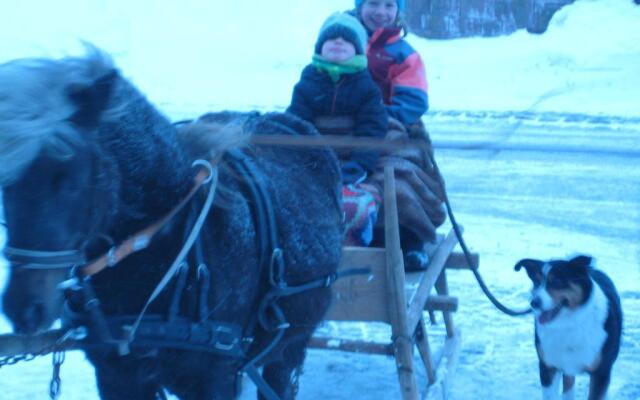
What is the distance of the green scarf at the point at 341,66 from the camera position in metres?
4.02

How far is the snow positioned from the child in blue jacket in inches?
25.8

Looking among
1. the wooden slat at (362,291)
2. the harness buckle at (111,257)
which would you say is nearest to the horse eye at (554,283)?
the wooden slat at (362,291)

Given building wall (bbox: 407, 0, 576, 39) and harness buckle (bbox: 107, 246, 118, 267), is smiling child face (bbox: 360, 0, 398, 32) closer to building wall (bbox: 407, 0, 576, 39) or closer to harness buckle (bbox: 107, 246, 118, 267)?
harness buckle (bbox: 107, 246, 118, 267)

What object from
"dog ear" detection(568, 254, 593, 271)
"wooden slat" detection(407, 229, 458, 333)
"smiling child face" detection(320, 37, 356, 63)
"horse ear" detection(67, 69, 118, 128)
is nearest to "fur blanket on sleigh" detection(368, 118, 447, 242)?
"wooden slat" detection(407, 229, 458, 333)

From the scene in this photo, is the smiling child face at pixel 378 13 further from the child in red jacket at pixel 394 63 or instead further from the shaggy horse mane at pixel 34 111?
the shaggy horse mane at pixel 34 111

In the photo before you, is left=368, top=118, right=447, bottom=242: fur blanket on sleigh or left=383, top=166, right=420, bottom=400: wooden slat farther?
left=368, top=118, right=447, bottom=242: fur blanket on sleigh

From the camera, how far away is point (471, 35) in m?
19.1

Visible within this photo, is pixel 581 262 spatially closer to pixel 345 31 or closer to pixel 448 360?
pixel 448 360

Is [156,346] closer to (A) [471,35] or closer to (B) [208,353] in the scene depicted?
(B) [208,353]

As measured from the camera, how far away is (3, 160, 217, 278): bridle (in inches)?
78.0

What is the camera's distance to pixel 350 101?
4105mm

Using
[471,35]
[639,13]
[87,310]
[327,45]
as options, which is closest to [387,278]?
[327,45]

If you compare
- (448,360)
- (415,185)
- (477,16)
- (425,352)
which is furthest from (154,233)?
(477,16)

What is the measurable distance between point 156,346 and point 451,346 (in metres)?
2.63
